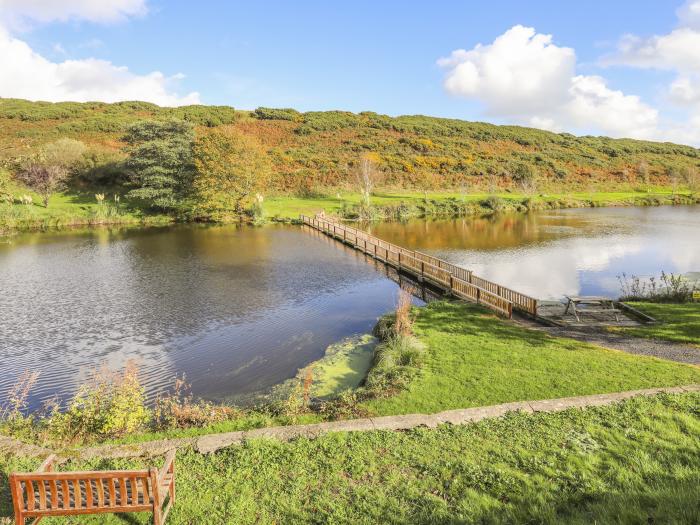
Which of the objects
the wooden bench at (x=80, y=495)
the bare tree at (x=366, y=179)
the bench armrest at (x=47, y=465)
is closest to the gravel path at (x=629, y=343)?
the wooden bench at (x=80, y=495)

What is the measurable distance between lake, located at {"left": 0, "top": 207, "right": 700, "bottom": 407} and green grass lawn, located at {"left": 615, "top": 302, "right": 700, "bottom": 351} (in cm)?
453

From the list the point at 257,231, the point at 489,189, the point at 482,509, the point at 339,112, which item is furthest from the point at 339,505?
the point at 339,112

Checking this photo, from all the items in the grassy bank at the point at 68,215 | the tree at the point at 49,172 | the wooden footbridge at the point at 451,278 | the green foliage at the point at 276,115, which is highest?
the green foliage at the point at 276,115

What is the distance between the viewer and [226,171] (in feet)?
170

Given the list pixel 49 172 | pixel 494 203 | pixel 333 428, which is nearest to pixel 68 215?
pixel 49 172

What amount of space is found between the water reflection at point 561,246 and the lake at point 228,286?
0.51ft

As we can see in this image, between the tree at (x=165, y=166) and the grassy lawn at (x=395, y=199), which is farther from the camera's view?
the grassy lawn at (x=395, y=199)

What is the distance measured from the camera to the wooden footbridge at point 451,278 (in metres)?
17.0

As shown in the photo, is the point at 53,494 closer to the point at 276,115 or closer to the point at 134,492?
the point at 134,492

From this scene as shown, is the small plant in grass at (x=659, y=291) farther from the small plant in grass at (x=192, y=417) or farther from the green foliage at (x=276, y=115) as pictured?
the green foliage at (x=276, y=115)

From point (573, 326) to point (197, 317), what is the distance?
14707mm

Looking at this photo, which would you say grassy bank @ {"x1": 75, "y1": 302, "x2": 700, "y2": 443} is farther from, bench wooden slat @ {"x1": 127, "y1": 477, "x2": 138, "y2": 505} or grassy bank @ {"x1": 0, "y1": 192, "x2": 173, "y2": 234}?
grassy bank @ {"x1": 0, "y1": 192, "x2": 173, "y2": 234}

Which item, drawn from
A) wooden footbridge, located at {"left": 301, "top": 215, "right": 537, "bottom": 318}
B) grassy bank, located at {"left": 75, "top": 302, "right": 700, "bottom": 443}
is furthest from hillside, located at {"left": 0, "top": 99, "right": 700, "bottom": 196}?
grassy bank, located at {"left": 75, "top": 302, "right": 700, "bottom": 443}

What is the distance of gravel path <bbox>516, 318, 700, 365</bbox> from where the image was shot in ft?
40.1
